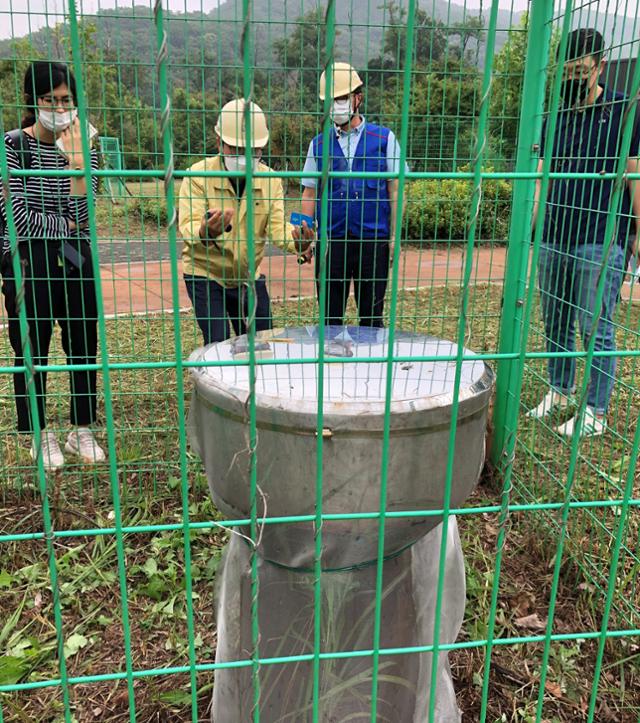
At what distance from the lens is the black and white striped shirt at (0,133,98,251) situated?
2539 mm

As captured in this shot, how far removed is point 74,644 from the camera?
7.18ft

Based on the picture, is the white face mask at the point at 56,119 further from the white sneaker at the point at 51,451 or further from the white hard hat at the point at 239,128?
the white sneaker at the point at 51,451

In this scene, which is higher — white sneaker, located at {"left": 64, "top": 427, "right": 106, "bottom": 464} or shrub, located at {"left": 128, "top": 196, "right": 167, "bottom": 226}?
shrub, located at {"left": 128, "top": 196, "right": 167, "bottom": 226}

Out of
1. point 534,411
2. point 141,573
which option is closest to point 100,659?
point 141,573

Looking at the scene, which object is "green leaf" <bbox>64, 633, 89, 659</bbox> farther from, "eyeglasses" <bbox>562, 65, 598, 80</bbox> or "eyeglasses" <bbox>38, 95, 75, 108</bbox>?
"eyeglasses" <bbox>562, 65, 598, 80</bbox>

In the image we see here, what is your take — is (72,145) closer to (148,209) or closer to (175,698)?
(175,698)

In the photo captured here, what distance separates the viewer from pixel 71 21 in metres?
0.93

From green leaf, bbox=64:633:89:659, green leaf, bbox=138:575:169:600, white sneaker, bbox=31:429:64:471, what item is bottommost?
green leaf, bbox=64:633:89:659

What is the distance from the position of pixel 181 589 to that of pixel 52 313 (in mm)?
1234

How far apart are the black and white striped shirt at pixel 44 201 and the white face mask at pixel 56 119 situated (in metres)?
0.09

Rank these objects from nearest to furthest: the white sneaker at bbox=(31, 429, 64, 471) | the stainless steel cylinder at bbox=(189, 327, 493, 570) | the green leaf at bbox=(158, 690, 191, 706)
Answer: the stainless steel cylinder at bbox=(189, 327, 493, 570) < the green leaf at bbox=(158, 690, 191, 706) < the white sneaker at bbox=(31, 429, 64, 471)

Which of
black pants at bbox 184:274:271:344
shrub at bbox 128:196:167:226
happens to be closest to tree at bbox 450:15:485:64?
black pants at bbox 184:274:271:344

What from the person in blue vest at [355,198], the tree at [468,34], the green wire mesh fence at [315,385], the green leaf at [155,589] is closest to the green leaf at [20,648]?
the green wire mesh fence at [315,385]

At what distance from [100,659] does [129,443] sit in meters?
1.31
